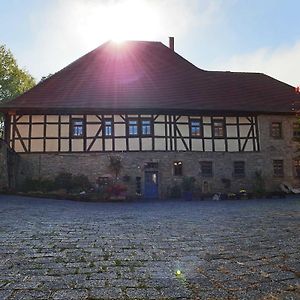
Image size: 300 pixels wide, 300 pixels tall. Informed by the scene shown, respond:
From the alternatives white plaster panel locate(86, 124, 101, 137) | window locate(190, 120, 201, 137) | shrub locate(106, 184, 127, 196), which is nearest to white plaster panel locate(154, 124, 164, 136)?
window locate(190, 120, 201, 137)

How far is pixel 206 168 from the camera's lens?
20.3m

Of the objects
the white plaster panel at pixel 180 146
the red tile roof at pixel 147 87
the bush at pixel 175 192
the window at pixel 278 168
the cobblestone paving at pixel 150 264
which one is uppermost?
the red tile roof at pixel 147 87

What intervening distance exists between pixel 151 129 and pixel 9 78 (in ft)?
55.4

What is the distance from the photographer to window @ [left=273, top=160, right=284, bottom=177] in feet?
70.0

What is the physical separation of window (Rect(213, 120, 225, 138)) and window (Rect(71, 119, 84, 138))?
27.3 feet

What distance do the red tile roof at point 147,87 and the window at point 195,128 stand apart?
0.96 metres

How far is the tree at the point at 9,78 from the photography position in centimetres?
2908

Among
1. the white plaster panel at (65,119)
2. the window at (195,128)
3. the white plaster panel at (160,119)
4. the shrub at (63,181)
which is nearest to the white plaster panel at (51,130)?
the white plaster panel at (65,119)

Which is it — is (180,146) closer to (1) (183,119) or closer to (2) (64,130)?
(1) (183,119)

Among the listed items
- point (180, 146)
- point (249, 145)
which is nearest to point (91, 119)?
point (180, 146)

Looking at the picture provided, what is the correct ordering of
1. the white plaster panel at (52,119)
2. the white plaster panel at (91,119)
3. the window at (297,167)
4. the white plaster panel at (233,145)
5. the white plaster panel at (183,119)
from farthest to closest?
the window at (297,167) < the white plaster panel at (233,145) < the white plaster panel at (183,119) < the white plaster panel at (91,119) < the white plaster panel at (52,119)

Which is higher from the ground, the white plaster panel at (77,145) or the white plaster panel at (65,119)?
the white plaster panel at (65,119)

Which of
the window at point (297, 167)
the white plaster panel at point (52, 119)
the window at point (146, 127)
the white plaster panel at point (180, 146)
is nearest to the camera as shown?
the white plaster panel at point (52, 119)

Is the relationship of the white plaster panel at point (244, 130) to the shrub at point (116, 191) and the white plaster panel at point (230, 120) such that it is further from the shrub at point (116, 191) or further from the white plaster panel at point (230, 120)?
the shrub at point (116, 191)
